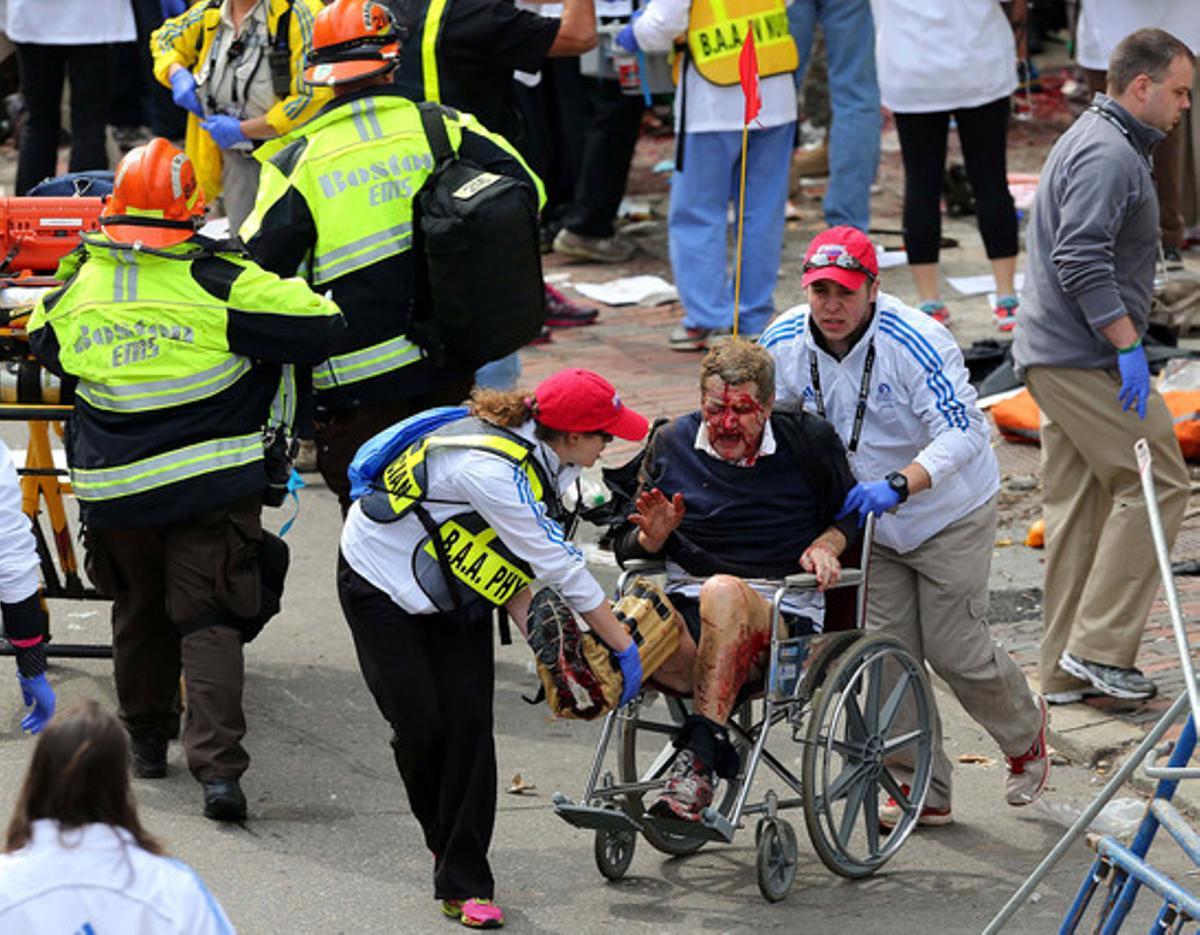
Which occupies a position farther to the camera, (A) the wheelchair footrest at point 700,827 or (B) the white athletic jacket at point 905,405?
(B) the white athletic jacket at point 905,405

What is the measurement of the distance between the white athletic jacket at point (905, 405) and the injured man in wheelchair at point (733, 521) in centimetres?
18

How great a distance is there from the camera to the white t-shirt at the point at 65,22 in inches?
411

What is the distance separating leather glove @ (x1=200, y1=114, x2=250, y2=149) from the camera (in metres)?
8.56

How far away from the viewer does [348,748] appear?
6848 mm

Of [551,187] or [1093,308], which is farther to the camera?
[551,187]

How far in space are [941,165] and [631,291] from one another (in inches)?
80.5

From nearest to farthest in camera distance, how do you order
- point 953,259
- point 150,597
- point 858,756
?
point 858,756
point 150,597
point 953,259

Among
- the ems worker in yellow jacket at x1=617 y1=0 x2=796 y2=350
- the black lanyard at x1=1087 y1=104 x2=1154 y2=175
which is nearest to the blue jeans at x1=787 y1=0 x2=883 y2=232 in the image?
the ems worker in yellow jacket at x1=617 y1=0 x2=796 y2=350

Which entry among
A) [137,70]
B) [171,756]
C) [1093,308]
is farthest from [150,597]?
[137,70]

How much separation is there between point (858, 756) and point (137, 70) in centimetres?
908

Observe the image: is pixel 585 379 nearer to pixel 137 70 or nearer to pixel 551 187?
pixel 551 187

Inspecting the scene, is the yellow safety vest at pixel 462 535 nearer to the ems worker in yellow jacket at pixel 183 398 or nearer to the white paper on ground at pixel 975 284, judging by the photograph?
the ems worker in yellow jacket at pixel 183 398

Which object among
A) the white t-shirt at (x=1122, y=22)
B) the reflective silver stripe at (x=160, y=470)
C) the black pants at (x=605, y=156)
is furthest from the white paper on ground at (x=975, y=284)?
the reflective silver stripe at (x=160, y=470)

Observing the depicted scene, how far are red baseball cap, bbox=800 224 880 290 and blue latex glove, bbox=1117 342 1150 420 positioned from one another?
3.33ft
